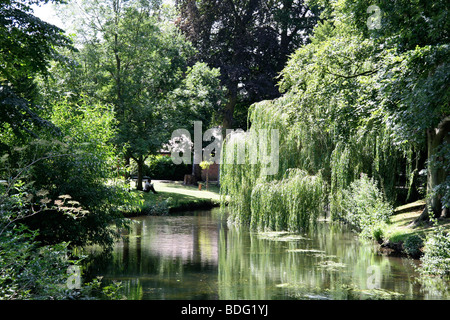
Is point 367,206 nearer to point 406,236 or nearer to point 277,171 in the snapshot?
point 406,236

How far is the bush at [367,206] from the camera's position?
13375mm

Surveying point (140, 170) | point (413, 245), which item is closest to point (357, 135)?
point (413, 245)

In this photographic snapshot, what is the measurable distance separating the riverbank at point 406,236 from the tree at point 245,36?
1375 centimetres

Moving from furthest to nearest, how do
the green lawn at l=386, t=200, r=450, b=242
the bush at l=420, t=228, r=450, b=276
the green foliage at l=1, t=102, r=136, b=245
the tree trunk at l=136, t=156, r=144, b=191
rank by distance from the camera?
the tree trunk at l=136, t=156, r=144, b=191, the green lawn at l=386, t=200, r=450, b=242, the green foliage at l=1, t=102, r=136, b=245, the bush at l=420, t=228, r=450, b=276

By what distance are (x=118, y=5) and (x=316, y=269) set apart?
1707 cm

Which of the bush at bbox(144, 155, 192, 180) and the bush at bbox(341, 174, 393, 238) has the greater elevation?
the bush at bbox(144, 155, 192, 180)

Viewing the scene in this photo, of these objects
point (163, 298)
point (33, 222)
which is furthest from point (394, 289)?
point (33, 222)

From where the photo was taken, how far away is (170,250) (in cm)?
1249

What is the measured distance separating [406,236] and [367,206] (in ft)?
6.37

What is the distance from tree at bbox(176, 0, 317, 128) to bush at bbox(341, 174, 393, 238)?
12534 millimetres

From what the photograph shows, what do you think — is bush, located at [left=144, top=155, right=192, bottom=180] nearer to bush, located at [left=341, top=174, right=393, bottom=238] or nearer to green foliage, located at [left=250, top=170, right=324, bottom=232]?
green foliage, located at [left=250, top=170, right=324, bottom=232]

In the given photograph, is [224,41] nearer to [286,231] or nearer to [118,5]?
[118,5]

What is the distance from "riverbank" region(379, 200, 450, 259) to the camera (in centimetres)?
1127

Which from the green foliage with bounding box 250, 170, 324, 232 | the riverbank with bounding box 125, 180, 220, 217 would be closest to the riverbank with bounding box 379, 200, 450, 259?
the green foliage with bounding box 250, 170, 324, 232
